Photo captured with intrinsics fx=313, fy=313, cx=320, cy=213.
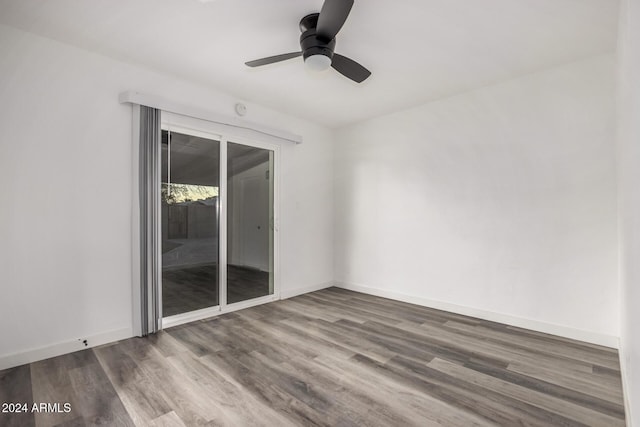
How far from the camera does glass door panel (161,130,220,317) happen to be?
11.0 ft

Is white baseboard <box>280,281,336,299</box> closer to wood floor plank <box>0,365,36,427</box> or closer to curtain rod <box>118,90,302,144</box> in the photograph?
curtain rod <box>118,90,302,144</box>

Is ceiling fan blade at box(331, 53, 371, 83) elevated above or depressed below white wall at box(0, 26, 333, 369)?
above

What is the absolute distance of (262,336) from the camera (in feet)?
10.1

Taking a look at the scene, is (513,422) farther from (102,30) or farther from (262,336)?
(102,30)

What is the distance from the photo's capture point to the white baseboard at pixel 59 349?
2.42m

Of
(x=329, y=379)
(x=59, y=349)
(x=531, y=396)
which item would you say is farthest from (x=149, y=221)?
(x=531, y=396)

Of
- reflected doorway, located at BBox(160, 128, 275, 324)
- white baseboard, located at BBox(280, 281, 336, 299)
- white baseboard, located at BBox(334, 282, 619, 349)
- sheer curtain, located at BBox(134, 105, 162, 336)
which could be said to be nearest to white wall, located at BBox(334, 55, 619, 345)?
white baseboard, located at BBox(334, 282, 619, 349)

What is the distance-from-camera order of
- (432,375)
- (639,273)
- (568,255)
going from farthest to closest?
1. (568,255)
2. (432,375)
3. (639,273)

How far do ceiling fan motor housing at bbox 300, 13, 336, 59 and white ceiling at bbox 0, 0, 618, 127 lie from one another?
7cm

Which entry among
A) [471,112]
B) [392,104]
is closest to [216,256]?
[392,104]

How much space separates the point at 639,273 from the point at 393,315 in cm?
273

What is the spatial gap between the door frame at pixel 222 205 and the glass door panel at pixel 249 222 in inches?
2.3

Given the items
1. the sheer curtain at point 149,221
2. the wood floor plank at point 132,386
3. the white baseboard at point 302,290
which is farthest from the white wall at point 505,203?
the wood floor plank at point 132,386

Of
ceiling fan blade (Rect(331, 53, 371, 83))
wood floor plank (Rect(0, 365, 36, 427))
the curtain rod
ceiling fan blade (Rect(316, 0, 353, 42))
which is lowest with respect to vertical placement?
wood floor plank (Rect(0, 365, 36, 427))
